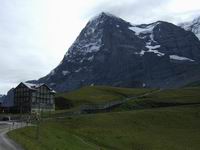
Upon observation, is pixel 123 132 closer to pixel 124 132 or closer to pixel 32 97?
pixel 124 132

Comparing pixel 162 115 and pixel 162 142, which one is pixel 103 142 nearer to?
pixel 162 142

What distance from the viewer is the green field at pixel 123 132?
6688 cm

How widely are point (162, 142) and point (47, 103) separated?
106619 mm


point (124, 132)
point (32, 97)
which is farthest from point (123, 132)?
point (32, 97)

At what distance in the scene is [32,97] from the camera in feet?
614

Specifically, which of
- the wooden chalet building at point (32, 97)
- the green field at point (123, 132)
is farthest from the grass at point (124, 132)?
the wooden chalet building at point (32, 97)

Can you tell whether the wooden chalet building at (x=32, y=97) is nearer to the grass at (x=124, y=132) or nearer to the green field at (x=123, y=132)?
the green field at (x=123, y=132)

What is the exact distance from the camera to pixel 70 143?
220ft

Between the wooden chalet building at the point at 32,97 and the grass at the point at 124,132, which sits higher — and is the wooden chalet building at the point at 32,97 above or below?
above

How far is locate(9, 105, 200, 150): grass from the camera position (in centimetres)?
6750

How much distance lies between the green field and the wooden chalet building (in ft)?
163

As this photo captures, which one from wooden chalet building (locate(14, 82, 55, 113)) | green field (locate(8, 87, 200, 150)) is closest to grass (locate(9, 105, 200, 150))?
green field (locate(8, 87, 200, 150))

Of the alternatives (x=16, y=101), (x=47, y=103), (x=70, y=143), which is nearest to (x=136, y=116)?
(x=70, y=143)

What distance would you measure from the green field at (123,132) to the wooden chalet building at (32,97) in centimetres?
4974
